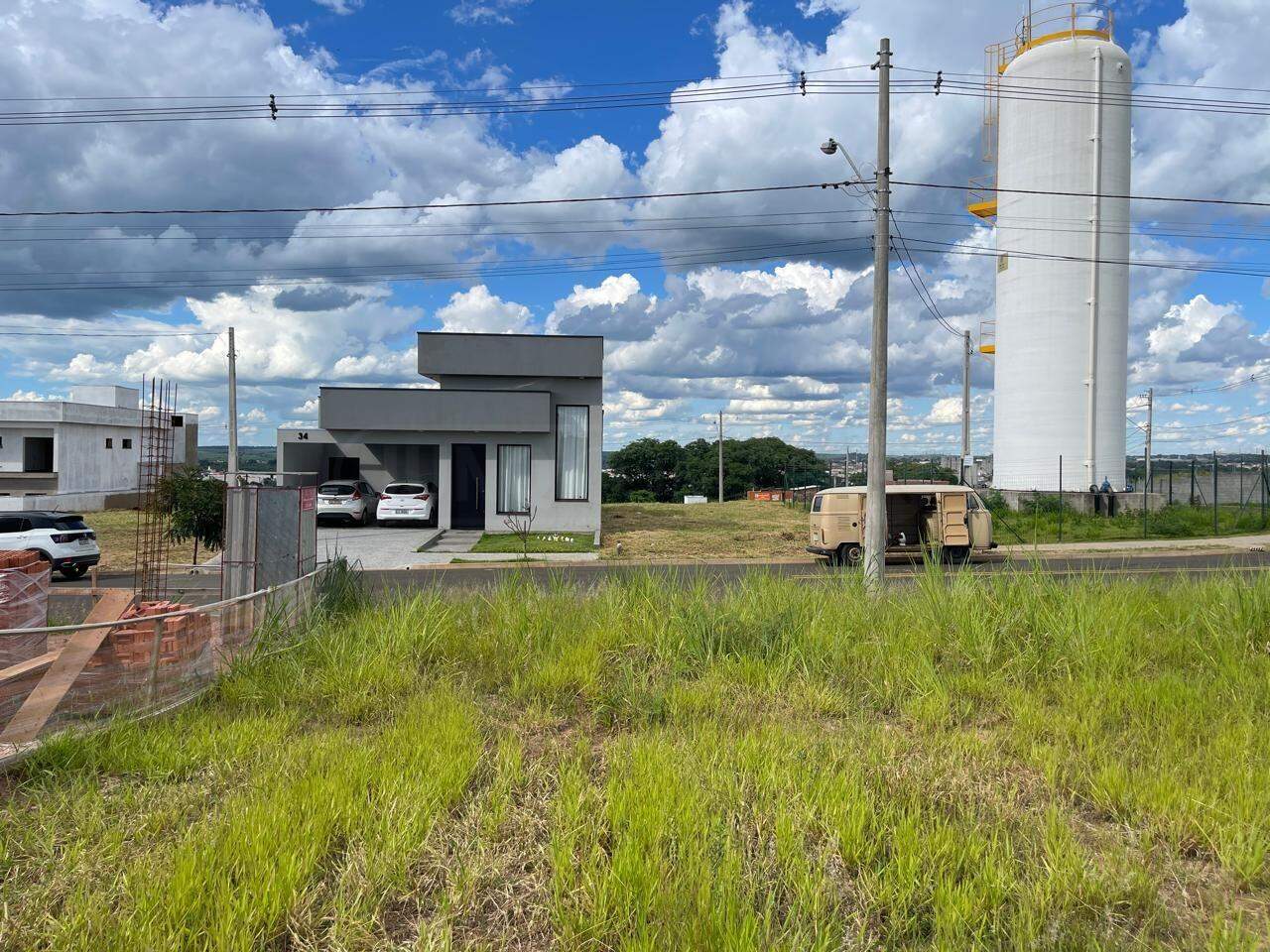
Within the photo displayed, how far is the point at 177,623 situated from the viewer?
6.96 m

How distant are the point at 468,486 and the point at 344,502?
417cm

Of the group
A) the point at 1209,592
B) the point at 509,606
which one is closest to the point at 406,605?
the point at 509,606

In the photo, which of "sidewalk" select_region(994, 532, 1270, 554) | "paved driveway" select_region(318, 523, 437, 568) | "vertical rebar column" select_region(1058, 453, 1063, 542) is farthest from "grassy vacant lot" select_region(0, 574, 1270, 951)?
"vertical rebar column" select_region(1058, 453, 1063, 542)

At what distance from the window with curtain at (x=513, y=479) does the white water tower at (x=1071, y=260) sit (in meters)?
20.2

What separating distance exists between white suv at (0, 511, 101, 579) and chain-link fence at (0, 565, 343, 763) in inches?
564

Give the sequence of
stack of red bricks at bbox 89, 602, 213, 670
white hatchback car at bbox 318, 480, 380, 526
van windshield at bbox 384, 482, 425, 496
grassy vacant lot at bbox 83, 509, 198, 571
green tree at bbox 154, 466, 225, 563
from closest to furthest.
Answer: stack of red bricks at bbox 89, 602, 213, 670
green tree at bbox 154, 466, 225, 563
grassy vacant lot at bbox 83, 509, 198, 571
white hatchback car at bbox 318, 480, 380, 526
van windshield at bbox 384, 482, 425, 496

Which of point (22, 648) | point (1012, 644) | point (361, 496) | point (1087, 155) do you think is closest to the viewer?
point (22, 648)

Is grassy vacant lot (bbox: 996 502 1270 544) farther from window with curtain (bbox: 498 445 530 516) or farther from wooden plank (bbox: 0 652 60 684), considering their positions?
wooden plank (bbox: 0 652 60 684)

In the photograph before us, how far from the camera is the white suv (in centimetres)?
1898

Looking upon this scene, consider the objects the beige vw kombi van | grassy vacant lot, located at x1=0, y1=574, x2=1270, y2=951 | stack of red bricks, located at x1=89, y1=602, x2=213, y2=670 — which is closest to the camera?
grassy vacant lot, located at x1=0, y1=574, x2=1270, y2=951

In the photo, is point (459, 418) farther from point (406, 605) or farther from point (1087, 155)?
point (1087, 155)

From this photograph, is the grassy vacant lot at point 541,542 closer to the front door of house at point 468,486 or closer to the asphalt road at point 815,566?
the front door of house at point 468,486

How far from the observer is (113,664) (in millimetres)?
6289

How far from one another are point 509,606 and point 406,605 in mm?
1022
